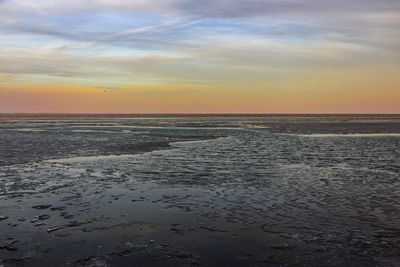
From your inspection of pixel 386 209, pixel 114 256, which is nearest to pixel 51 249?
pixel 114 256

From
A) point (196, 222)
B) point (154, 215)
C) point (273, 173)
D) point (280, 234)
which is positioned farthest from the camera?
point (273, 173)

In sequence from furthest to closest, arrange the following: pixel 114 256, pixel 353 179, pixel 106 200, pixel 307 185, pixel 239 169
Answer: pixel 239 169, pixel 353 179, pixel 307 185, pixel 106 200, pixel 114 256

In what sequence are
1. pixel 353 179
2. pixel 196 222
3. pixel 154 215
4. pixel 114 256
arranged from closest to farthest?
pixel 114 256
pixel 196 222
pixel 154 215
pixel 353 179

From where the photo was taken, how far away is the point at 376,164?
17.2 m

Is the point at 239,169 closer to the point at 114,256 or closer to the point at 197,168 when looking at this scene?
the point at 197,168

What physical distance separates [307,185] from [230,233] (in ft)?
19.3

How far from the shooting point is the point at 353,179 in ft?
44.2

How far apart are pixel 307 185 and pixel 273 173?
7.96ft

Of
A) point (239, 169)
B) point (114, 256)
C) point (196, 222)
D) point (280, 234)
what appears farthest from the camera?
point (239, 169)

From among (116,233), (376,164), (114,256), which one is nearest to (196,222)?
(116,233)

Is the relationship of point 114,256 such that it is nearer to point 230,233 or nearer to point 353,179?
point 230,233

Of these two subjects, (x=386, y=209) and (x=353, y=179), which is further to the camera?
(x=353, y=179)

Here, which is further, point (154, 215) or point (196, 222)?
point (154, 215)

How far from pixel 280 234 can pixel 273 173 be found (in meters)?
7.43
